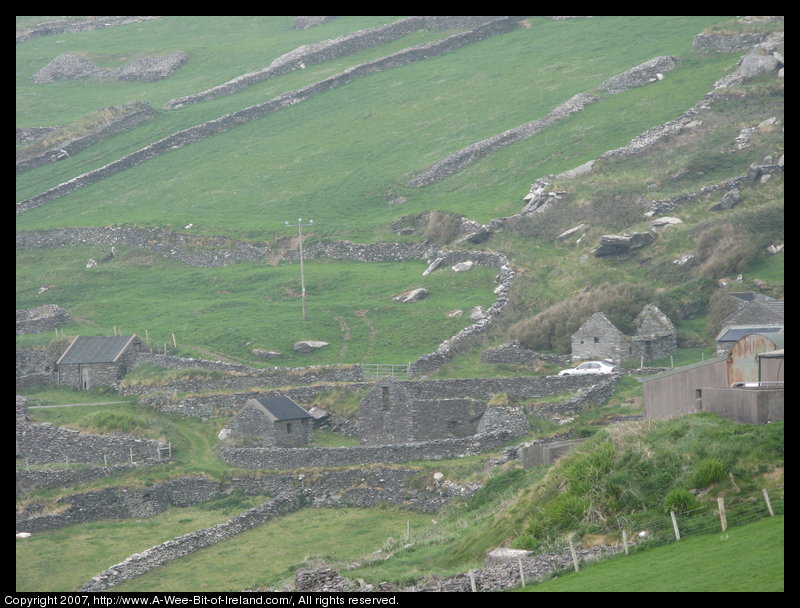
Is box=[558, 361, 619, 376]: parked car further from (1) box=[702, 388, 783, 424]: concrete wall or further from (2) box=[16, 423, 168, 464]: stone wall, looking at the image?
(1) box=[702, 388, 783, 424]: concrete wall

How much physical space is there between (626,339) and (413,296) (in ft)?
50.8

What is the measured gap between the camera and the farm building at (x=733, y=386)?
2995 cm

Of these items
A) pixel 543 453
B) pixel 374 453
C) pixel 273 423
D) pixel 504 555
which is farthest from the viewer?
pixel 273 423

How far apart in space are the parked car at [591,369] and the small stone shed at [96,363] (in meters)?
23.5

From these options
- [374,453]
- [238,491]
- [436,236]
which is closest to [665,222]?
[436,236]

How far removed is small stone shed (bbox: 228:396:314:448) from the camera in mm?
53594

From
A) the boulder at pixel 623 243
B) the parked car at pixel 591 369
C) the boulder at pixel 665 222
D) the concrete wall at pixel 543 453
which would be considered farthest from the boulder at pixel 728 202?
the concrete wall at pixel 543 453

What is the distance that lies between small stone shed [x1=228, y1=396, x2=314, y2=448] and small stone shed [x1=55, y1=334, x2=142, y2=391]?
438 inches

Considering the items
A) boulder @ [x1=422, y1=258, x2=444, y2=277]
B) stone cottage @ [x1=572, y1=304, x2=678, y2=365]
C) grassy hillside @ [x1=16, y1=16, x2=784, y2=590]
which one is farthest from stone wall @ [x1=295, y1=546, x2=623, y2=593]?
boulder @ [x1=422, y1=258, x2=444, y2=277]

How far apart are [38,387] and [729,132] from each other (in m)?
48.8

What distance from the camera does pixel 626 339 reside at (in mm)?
58969

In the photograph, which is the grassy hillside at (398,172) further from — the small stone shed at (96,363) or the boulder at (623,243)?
the small stone shed at (96,363)

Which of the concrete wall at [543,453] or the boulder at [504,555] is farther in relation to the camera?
the concrete wall at [543,453]

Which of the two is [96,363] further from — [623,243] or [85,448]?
[623,243]
